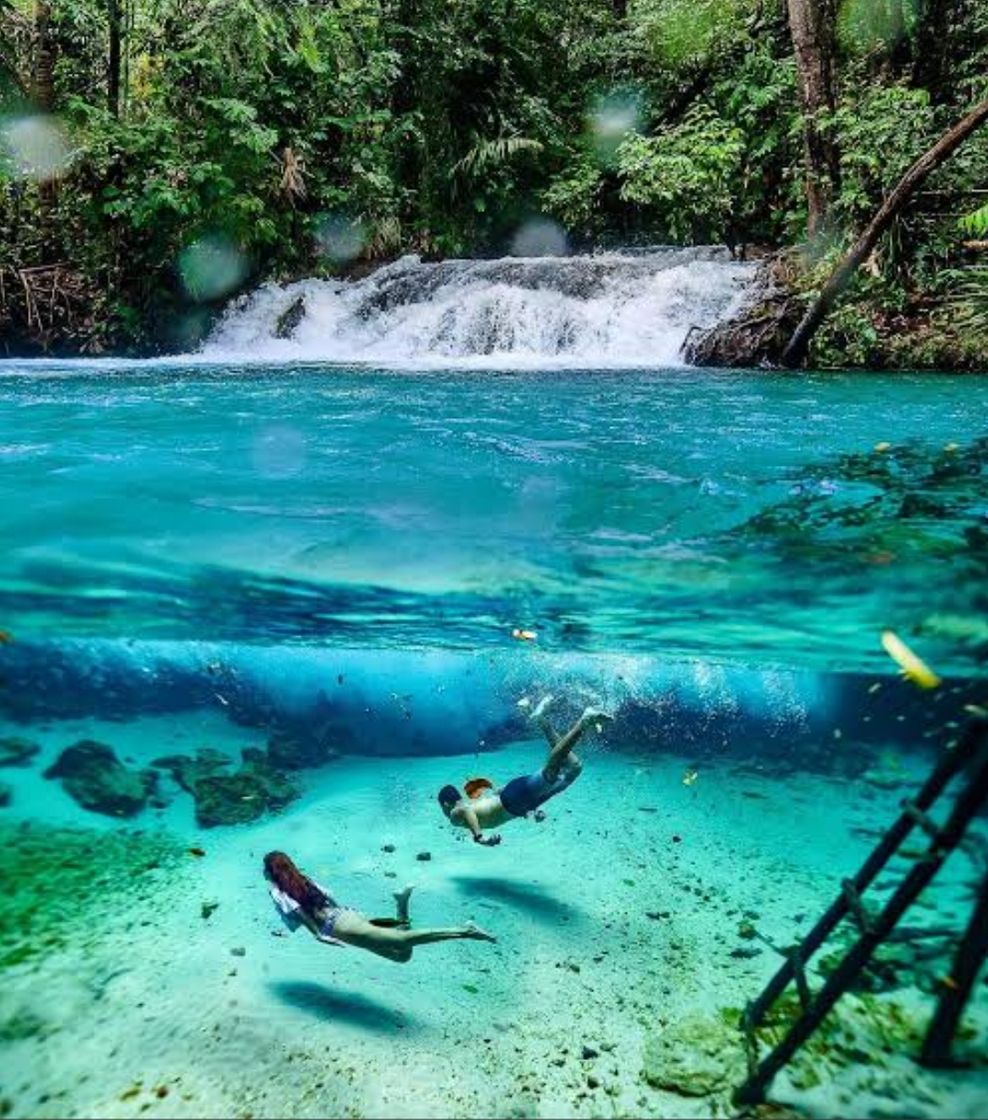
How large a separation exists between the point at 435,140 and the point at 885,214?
13.3 m

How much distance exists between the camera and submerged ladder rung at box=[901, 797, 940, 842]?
5.33ft

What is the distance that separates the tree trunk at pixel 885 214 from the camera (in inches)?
317

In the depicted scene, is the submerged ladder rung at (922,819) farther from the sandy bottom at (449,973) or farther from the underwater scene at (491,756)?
the sandy bottom at (449,973)

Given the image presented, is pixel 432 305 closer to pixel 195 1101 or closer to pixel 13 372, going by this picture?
pixel 13 372

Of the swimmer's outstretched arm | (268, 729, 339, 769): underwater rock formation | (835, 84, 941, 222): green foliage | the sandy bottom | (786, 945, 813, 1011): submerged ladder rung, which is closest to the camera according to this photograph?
(786, 945, 813, 1011): submerged ladder rung

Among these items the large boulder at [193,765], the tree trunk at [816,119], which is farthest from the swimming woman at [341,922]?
the tree trunk at [816,119]

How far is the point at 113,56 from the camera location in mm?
17828

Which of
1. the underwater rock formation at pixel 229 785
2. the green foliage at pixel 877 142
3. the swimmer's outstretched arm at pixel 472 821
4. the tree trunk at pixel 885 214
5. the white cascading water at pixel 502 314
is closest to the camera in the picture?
the swimmer's outstretched arm at pixel 472 821

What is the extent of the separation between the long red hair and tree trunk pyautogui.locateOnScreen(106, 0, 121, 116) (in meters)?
18.6

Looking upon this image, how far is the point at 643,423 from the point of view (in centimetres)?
758

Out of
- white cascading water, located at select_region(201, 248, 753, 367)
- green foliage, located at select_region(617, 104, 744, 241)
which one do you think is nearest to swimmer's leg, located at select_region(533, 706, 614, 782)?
white cascading water, located at select_region(201, 248, 753, 367)

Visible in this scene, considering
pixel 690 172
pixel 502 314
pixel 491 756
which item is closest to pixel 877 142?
→ pixel 690 172

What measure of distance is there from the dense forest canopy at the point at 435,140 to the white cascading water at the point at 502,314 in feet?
4.67

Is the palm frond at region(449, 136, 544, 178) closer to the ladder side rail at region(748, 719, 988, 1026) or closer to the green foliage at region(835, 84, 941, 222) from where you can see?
the green foliage at region(835, 84, 941, 222)
